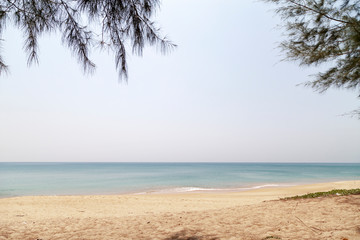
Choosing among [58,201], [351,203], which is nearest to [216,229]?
[351,203]

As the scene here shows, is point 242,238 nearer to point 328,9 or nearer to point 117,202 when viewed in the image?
point 328,9

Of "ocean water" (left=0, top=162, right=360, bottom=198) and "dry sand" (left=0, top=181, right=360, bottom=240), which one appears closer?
"dry sand" (left=0, top=181, right=360, bottom=240)

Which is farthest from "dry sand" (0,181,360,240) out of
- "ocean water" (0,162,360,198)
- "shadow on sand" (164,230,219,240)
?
"ocean water" (0,162,360,198)

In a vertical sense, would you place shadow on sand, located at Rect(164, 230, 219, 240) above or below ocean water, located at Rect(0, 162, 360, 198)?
above

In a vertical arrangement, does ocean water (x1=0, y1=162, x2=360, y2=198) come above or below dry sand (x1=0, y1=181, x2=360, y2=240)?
below

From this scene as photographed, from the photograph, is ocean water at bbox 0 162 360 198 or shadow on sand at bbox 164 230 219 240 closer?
shadow on sand at bbox 164 230 219 240

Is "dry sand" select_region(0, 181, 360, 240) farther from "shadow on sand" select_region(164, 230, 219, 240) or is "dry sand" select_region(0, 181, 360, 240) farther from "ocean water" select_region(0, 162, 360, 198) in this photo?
"ocean water" select_region(0, 162, 360, 198)

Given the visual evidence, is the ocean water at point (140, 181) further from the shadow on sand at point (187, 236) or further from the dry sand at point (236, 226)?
the shadow on sand at point (187, 236)

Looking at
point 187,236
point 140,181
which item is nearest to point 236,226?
point 187,236

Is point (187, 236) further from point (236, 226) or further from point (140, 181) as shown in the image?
point (140, 181)

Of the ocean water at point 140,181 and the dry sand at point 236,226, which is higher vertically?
the dry sand at point 236,226

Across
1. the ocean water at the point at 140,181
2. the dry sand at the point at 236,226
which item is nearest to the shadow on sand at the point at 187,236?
the dry sand at the point at 236,226

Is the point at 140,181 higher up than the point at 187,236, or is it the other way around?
the point at 187,236

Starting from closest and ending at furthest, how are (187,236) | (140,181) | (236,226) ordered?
(187,236) < (236,226) < (140,181)
